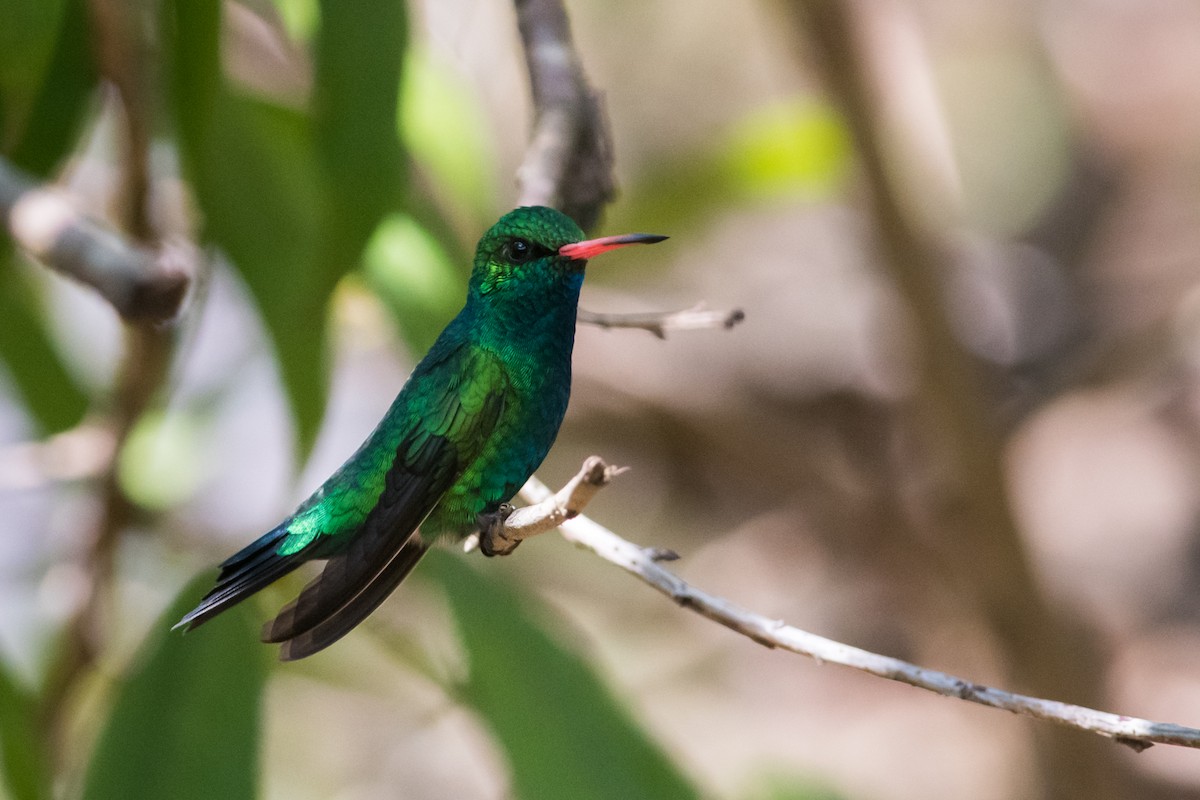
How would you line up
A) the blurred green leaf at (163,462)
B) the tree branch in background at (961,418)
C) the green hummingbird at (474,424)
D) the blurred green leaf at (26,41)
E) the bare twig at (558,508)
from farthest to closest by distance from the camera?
the tree branch in background at (961,418)
the blurred green leaf at (163,462)
the blurred green leaf at (26,41)
the green hummingbird at (474,424)
the bare twig at (558,508)

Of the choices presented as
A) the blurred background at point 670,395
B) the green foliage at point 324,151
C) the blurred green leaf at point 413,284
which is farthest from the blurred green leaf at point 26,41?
the blurred green leaf at point 413,284

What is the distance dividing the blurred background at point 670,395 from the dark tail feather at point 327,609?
52 cm

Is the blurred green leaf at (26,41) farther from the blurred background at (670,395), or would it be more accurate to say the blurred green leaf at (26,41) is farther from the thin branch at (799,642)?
the thin branch at (799,642)

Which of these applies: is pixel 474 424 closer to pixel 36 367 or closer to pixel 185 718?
pixel 185 718

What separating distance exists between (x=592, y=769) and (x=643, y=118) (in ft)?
9.55

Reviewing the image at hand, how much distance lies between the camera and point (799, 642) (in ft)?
2.68

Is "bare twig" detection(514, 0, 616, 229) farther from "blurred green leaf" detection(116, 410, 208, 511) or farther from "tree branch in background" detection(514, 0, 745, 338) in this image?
"blurred green leaf" detection(116, 410, 208, 511)

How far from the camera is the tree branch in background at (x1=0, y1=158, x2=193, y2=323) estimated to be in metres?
1.09

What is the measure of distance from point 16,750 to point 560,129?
105 cm

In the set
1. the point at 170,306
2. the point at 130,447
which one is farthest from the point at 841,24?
the point at 170,306

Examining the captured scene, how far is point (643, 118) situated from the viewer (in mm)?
4117

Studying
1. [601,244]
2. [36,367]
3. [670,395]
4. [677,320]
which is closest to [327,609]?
[601,244]

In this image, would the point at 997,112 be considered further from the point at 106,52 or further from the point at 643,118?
the point at 106,52

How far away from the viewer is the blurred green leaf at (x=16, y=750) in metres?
1.53
